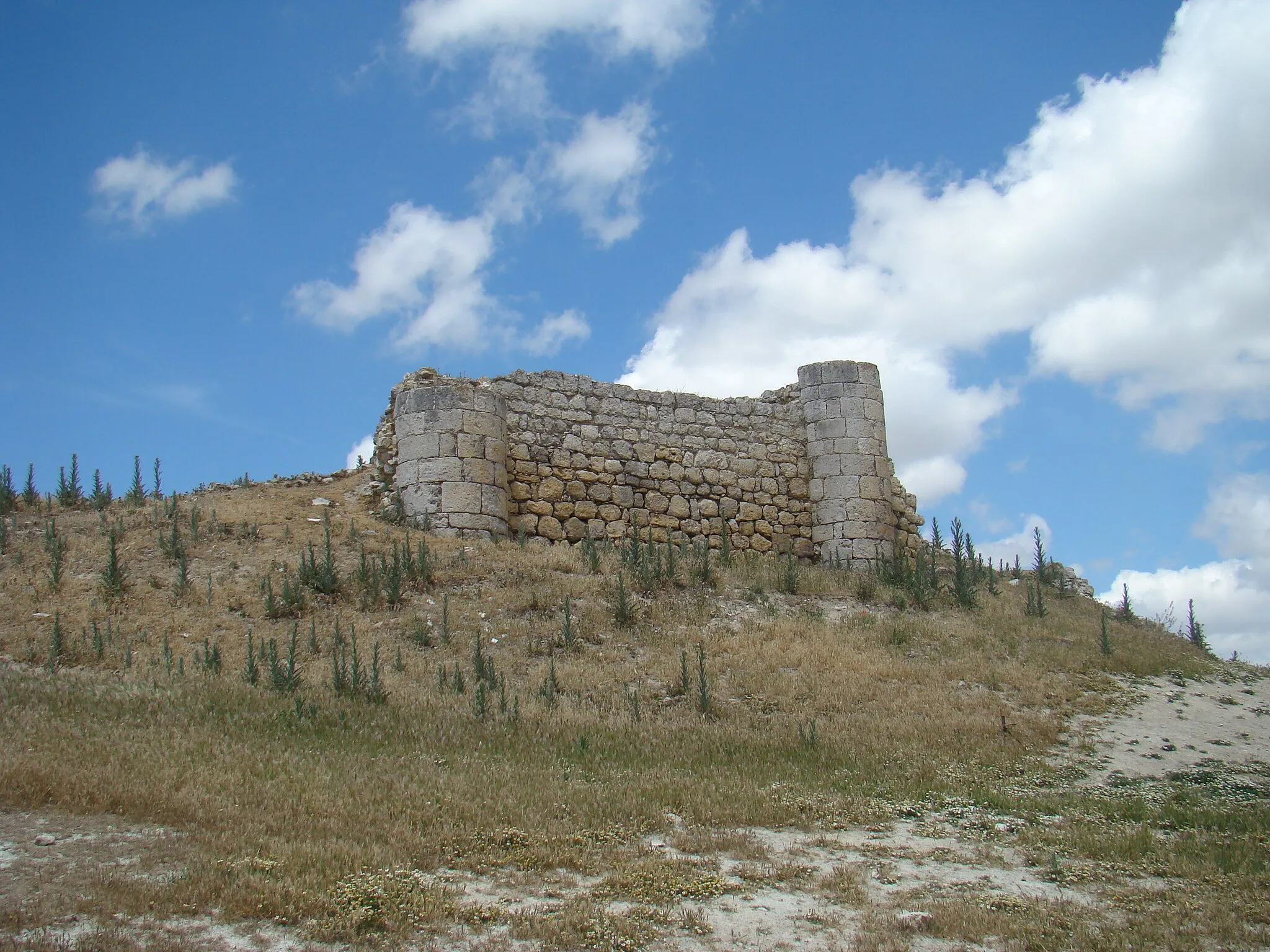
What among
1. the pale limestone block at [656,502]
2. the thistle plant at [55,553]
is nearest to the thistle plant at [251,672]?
the thistle plant at [55,553]

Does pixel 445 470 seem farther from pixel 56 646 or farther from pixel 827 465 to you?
pixel 827 465

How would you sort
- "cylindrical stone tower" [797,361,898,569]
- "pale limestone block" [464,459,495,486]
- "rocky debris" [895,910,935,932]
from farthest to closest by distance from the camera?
"cylindrical stone tower" [797,361,898,569], "pale limestone block" [464,459,495,486], "rocky debris" [895,910,935,932]

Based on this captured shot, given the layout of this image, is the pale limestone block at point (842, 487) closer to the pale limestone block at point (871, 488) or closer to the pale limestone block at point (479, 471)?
the pale limestone block at point (871, 488)

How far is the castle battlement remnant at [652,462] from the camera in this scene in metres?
15.0

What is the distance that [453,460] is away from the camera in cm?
1485

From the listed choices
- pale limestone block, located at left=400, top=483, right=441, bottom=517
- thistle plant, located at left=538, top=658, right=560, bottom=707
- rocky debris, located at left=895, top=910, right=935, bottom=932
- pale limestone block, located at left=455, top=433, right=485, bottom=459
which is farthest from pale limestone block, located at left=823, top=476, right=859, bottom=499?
rocky debris, located at left=895, top=910, right=935, bottom=932

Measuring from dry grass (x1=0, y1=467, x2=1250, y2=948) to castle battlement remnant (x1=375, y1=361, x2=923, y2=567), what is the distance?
100cm

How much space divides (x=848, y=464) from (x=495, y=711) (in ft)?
30.8

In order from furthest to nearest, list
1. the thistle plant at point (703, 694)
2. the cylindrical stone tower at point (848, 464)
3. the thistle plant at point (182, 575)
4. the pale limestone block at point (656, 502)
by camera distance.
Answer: the cylindrical stone tower at point (848, 464) → the pale limestone block at point (656, 502) → the thistle plant at point (182, 575) → the thistle plant at point (703, 694)

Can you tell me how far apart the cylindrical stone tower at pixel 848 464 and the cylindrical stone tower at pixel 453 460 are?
5063 mm

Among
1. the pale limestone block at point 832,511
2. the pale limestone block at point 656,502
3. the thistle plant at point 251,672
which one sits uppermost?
the pale limestone block at point 656,502

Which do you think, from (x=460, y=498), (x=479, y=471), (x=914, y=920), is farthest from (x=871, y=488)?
(x=914, y=920)

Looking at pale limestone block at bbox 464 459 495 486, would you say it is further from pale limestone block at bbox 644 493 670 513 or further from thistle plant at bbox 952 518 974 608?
thistle plant at bbox 952 518 974 608

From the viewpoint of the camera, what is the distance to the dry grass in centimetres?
584
